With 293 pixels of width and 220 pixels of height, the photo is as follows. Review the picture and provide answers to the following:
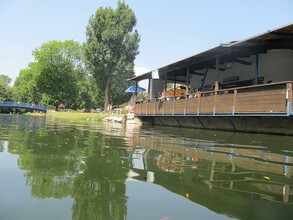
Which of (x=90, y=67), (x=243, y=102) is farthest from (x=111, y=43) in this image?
(x=243, y=102)

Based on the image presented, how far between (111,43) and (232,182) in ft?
124

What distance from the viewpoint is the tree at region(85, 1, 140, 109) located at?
39031mm

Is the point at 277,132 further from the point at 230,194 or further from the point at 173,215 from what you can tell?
the point at 173,215

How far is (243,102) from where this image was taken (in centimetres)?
1185

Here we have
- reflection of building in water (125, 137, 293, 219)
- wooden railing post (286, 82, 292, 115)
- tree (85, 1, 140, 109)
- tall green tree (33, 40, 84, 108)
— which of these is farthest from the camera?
tall green tree (33, 40, 84, 108)

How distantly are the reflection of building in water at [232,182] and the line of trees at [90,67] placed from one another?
35826 millimetres

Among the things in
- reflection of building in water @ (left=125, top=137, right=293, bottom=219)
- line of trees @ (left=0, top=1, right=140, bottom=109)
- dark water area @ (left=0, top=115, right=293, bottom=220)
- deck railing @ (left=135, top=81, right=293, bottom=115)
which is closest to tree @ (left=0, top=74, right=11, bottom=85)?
line of trees @ (left=0, top=1, right=140, bottom=109)

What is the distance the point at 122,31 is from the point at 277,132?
31.5 m

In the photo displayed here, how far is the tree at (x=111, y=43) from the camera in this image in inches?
1537

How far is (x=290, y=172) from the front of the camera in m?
4.05

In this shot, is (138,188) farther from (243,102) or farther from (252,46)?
(252,46)

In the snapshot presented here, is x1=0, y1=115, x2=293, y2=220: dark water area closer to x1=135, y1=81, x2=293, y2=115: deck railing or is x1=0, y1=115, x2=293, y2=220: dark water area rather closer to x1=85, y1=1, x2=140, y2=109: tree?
x1=135, y1=81, x2=293, y2=115: deck railing

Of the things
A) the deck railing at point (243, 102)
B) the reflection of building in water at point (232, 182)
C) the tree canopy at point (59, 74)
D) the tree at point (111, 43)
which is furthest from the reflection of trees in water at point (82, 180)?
the tree canopy at point (59, 74)

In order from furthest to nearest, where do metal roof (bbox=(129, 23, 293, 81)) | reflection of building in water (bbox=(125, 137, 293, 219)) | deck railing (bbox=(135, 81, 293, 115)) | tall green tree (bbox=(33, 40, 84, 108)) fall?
tall green tree (bbox=(33, 40, 84, 108))
metal roof (bbox=(129, 23, 293, 81))
deck railing (bbox=(135, 81, 293, 115))
reflection of building in water (bbox=(125, 137, 293, 219))
